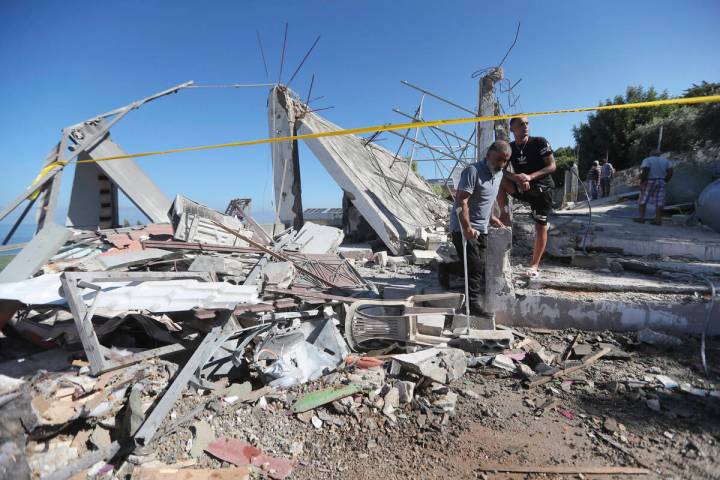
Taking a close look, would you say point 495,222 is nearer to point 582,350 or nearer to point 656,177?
point 582,350

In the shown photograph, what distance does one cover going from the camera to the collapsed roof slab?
727 centimetres

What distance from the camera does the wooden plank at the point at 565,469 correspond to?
6.24 ft

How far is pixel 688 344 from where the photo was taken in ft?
10.1

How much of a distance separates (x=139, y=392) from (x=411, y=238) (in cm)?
532

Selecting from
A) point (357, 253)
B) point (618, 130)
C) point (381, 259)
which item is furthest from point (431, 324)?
point (618, 130)

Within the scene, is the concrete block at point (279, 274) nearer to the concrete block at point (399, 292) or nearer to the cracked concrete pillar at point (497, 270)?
the concrete block at point (399, 292)

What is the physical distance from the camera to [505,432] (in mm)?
2281

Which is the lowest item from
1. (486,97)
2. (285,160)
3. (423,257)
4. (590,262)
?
(423,257)

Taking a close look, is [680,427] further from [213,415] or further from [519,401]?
[213,415]

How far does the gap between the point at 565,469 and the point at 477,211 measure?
2.27 metres

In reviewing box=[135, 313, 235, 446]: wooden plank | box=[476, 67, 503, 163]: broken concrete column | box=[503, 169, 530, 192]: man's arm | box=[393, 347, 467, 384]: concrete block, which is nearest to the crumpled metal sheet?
box=[135, 313, 235, 446]: wooden plank

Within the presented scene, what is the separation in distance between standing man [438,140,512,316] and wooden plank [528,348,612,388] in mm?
929

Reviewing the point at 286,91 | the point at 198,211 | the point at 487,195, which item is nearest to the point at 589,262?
the point at 487,195

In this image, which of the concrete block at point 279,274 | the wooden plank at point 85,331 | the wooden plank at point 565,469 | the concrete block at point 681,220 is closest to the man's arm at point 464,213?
the wooden plank at point 565,469
